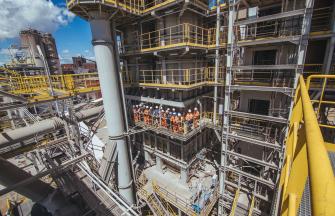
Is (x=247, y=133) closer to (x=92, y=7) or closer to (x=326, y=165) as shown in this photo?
(x=326, y=165)

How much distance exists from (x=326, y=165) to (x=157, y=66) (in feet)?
42.3

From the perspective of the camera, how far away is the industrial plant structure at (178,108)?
7.55m

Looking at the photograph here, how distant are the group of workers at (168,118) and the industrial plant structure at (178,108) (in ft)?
0.26

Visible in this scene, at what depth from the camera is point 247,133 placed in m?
10.4

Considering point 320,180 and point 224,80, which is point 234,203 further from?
point 320,180

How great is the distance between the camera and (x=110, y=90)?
30.3 feet

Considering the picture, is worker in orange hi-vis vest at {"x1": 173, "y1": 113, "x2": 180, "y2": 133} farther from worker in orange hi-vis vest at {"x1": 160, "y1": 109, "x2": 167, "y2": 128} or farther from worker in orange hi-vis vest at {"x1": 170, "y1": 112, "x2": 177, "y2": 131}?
worker in orange hi-vis vest at {"x1": 160, "y1": 109, "x2": 167, "y2": 128}

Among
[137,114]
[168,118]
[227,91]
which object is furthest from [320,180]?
[137,114]

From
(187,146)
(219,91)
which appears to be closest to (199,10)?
(219,91)

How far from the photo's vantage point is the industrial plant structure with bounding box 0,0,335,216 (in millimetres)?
7551

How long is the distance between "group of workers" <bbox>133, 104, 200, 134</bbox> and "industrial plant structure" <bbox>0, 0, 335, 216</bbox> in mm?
81

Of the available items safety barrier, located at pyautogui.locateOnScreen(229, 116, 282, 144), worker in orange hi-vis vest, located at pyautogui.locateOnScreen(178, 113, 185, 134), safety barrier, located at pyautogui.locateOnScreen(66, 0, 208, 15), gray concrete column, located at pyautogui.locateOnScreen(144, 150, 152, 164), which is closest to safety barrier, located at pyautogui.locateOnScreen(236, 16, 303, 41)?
safety barrier, located at pyautogui.locateOnScreen(66, 0, 208, 15)

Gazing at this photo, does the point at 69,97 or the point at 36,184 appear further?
the point at 69,97

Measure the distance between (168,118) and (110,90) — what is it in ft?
14.3
